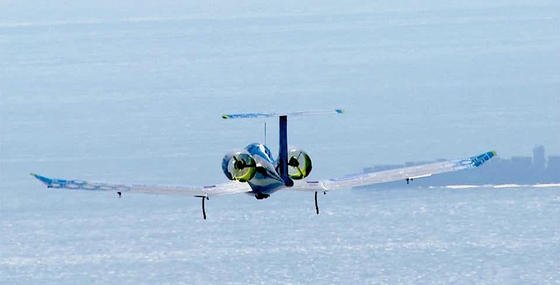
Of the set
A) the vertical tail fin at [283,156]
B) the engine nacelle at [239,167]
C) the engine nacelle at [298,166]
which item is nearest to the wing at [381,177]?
the engine nacelle at [298,166]

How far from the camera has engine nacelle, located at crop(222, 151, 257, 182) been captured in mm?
60594

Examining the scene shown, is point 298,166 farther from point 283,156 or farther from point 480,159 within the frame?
point 480,159

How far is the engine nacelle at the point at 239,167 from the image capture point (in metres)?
60.6

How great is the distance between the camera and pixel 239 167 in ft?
199

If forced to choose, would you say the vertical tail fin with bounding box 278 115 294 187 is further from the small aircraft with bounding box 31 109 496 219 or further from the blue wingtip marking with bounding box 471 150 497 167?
the blue wingtip marking with bounding box 471 150 497 167

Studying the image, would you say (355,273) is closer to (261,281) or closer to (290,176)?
(261,281)

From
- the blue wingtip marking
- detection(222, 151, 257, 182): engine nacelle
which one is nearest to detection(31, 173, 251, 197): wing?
detection(222, 151, 257, 182): engine nacelle

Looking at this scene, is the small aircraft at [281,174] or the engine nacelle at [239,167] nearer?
the small aircraft at [281,174]

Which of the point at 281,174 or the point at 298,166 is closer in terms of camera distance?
the point at 281,174

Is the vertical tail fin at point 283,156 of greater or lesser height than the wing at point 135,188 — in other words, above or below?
above

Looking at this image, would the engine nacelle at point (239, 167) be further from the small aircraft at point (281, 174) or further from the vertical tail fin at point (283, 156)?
the vertical tail fin at point (283, 156)

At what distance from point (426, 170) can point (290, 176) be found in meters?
5.67

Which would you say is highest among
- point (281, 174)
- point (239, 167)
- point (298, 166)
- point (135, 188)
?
point (298, 166)

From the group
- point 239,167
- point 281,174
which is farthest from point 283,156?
point 239,167
